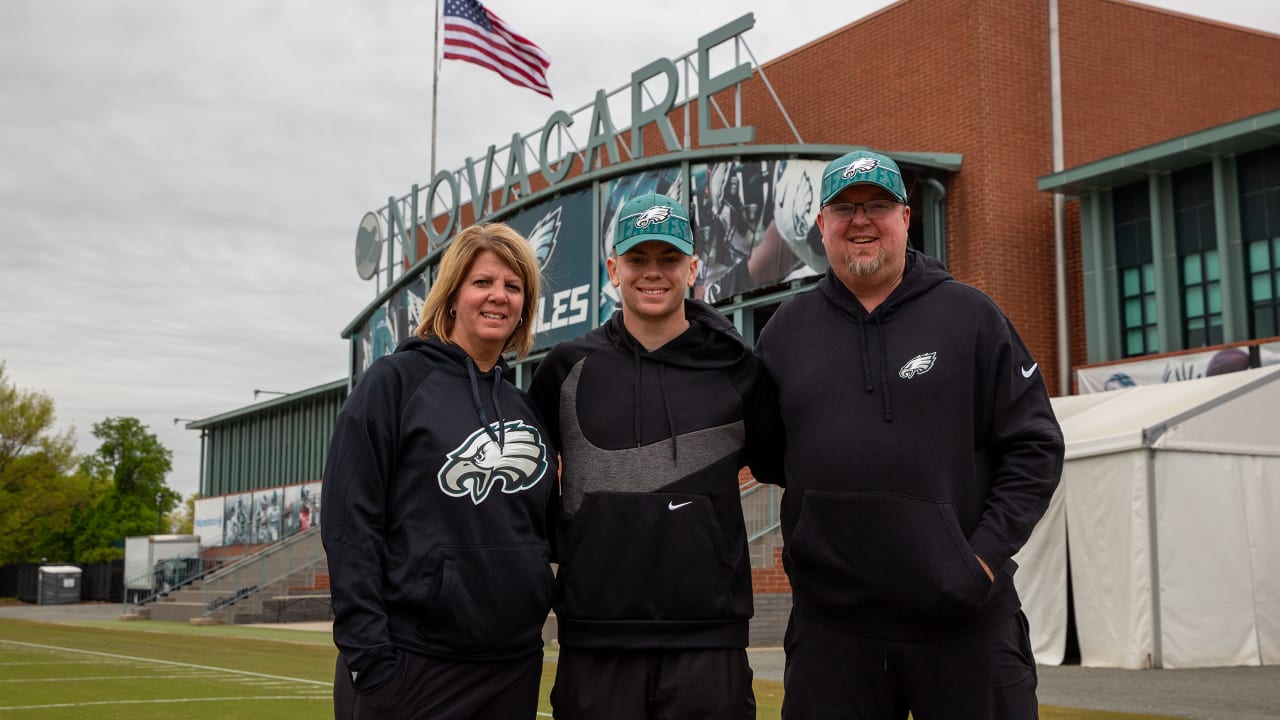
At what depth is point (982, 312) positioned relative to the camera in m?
3.76

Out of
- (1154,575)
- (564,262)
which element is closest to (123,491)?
(564,262)

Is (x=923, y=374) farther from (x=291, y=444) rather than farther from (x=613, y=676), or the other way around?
(x=291, y=444)

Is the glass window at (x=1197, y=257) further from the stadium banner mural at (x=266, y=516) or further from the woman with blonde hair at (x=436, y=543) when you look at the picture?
the stadium banner mural at (x=266, y=516)

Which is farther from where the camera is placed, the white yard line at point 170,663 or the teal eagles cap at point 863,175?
the white yard line at point 170,663

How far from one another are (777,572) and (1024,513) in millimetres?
14206

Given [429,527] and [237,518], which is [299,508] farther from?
[429,527]

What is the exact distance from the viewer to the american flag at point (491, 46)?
26000mm

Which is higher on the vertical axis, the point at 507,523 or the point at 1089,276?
the point at 1089,276

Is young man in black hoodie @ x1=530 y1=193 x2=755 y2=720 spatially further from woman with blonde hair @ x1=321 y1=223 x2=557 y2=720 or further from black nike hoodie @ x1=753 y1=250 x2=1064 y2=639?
black nike hoodie @ x1=753 y1=250 x2=1064 y2=639

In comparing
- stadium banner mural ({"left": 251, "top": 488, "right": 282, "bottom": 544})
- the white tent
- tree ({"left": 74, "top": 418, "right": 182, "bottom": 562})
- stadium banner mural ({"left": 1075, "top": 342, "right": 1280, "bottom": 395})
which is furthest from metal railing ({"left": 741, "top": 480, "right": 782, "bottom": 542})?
tree ({"left": 74, "top": 418, "right": 182, "bottom": 562})

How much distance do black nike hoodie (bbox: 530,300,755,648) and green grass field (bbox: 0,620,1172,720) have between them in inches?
219

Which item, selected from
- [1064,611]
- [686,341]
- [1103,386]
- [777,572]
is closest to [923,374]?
[686,341]

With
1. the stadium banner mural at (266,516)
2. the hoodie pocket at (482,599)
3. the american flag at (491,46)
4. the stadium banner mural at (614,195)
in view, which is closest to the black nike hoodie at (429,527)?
the hoodie pocket at (482,599)

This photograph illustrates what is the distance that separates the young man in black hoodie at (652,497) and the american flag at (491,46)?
2276 centimetres
